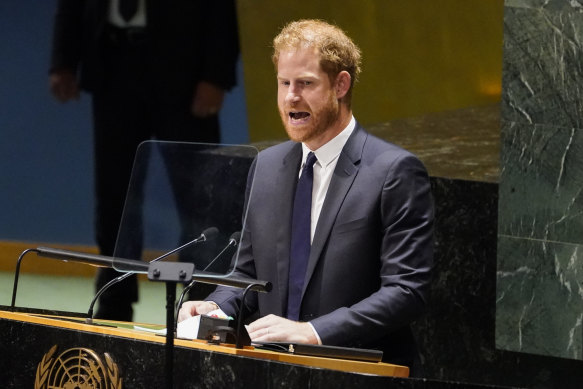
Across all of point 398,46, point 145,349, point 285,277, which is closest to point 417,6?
point 398,46

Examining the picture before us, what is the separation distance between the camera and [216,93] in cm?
607

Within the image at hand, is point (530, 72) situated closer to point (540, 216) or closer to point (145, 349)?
point (540, 216)

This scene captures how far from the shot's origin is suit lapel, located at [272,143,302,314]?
3.36 meters

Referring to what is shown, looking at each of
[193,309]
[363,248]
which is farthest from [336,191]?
[193,309]

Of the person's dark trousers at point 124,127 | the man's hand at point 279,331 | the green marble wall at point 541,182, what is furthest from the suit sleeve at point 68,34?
the man's hand at point 279,331

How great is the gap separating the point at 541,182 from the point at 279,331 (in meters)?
2.44

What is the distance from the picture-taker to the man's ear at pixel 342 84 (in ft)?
11.2

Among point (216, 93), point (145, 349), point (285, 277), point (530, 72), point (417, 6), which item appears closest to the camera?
point (145, 349)

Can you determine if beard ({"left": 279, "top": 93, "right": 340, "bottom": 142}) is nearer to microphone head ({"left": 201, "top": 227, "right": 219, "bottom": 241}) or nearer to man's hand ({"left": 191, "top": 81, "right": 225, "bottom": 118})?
microphone head ({"left": 201, "top": 227, "right": 219, "bottom": 241})

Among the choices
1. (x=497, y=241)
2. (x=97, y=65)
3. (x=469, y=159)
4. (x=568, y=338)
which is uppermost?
(x=97, y=65)

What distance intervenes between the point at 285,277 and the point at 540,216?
2.08 meters

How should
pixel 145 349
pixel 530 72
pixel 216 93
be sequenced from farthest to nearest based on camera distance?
pixel 216 93 → pixel 530 72 → pixel 145 349

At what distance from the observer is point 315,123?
336 centimetres

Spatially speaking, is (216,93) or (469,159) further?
(216,93)
